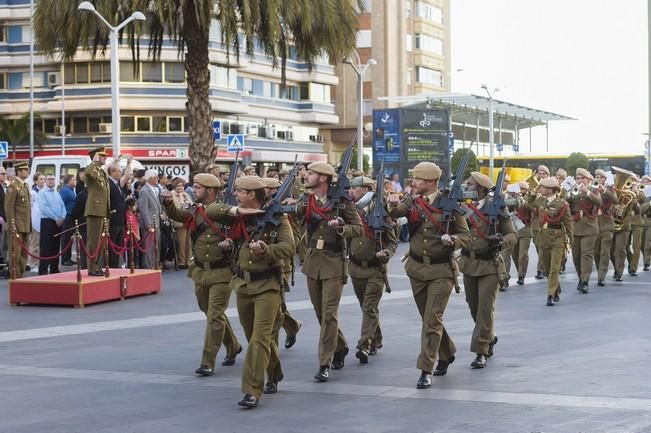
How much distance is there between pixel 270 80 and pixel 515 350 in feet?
210

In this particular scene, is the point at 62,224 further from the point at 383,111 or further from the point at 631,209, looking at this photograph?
the point at 383,111

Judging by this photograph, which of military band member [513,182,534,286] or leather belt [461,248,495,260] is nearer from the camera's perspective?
leather belt [461,248,495,260]

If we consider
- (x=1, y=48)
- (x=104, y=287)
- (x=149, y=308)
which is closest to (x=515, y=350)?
(x=149, y=308)

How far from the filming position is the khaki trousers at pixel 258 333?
941cm

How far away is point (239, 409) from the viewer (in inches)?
366

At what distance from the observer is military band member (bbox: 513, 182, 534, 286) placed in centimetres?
2086

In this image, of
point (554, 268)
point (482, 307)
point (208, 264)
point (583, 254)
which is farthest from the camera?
point (583, 254)

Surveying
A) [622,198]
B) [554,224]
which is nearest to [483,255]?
[554,224]

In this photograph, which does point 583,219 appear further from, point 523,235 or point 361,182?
point 361,182

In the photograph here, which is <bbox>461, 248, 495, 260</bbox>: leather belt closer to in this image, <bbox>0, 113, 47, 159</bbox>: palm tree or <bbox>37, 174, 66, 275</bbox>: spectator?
<bbox>37, 174, 66, 275</bbox>: spectator

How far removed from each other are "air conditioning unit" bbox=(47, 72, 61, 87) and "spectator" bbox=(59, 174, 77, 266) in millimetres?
43637

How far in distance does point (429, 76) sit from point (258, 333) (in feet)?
294

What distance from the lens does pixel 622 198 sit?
76.1 ft

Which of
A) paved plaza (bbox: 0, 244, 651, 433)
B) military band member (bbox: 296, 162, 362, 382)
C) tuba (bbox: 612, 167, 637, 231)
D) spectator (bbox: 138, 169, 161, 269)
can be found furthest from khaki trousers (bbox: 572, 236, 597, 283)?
military band member (bbox: 296, 162, 362, 382)
